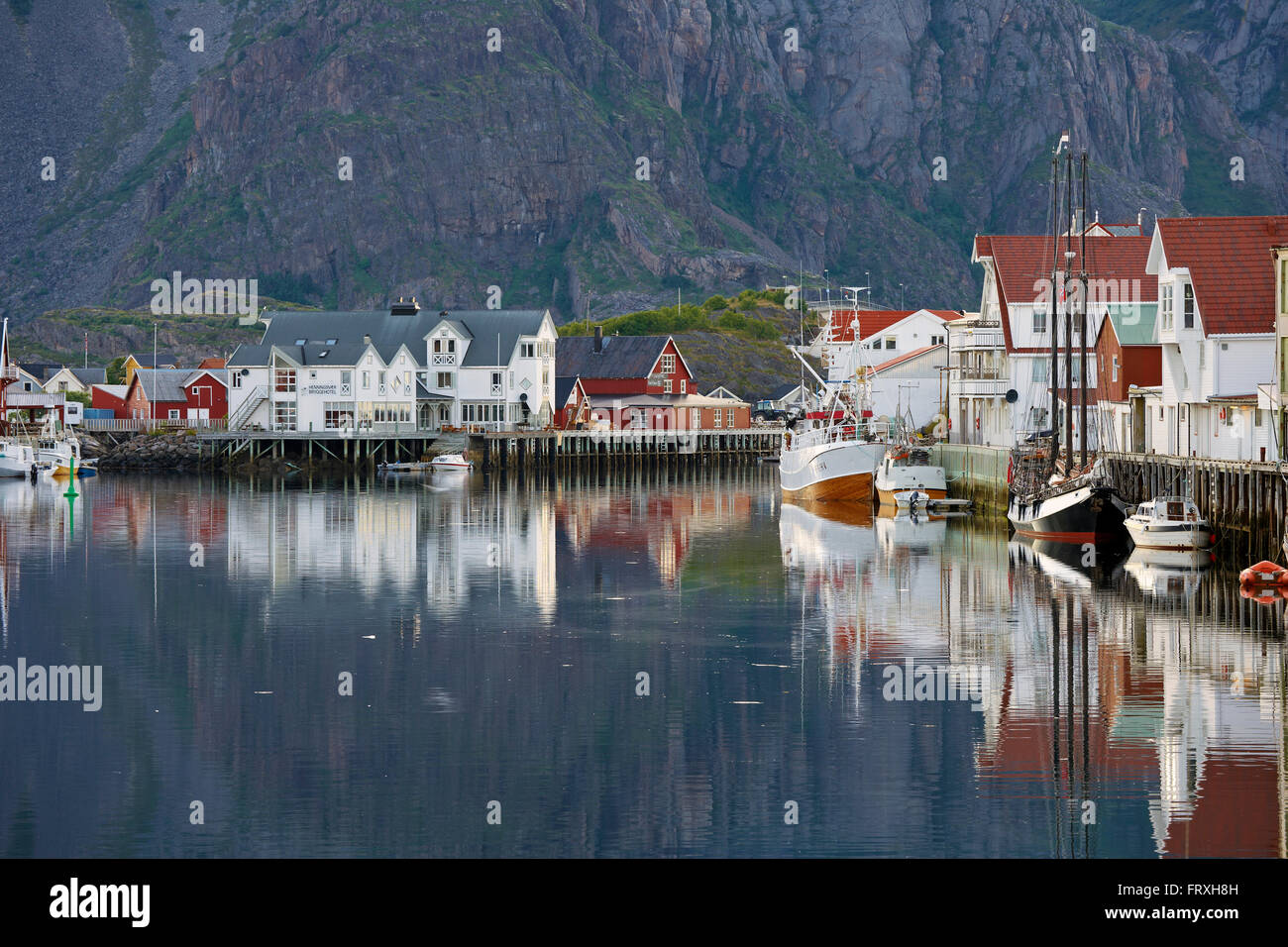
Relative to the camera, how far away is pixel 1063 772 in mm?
27344

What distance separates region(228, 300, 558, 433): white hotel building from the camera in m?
131

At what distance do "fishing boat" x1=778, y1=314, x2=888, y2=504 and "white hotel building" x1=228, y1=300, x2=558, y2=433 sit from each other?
152ft

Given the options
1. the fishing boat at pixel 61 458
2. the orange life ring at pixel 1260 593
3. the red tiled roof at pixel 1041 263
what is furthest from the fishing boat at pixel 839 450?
the fishing boat at pixel 61 458

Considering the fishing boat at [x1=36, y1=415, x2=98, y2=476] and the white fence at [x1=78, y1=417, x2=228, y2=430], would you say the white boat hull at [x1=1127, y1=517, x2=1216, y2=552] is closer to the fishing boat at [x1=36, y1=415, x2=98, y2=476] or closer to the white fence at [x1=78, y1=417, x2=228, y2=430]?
the fishing boat at [x1=36, y1=415, x2=98, y2=476]

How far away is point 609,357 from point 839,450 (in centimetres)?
7067

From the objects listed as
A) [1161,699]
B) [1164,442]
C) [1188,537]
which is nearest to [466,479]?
[1164,442]

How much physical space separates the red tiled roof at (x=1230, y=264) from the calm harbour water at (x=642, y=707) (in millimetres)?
9099

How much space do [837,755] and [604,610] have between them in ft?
59.5

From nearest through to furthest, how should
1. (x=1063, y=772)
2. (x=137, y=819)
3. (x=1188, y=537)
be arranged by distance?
(x=137, y=819) → (x=1063, y=772) → (x=1188, y=537)

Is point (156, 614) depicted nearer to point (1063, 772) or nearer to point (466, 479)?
point (1063, 772)

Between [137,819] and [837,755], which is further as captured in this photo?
[837,755]

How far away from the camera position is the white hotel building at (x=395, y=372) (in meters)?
131

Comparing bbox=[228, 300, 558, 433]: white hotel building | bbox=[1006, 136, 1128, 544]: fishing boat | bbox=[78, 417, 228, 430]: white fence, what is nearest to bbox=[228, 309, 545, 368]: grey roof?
bbox=[228, 300, 558, 433]: white hotel building

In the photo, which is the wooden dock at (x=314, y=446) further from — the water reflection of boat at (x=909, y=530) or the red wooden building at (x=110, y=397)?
the water reflection of boat at (x=909, y=530)
